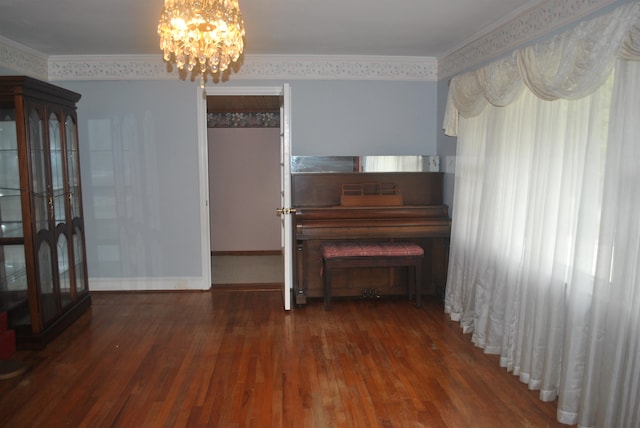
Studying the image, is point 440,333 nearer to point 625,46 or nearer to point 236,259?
point 625,46

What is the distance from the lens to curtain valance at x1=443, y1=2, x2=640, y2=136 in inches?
84.1

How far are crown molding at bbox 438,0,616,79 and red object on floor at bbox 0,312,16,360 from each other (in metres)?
4.15

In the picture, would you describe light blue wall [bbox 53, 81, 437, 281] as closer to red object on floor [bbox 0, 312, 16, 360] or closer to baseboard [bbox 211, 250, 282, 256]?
red object on floor [bbox 0, 312, 16, 360]

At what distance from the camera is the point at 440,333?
3.79 m

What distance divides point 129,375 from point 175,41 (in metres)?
2.17

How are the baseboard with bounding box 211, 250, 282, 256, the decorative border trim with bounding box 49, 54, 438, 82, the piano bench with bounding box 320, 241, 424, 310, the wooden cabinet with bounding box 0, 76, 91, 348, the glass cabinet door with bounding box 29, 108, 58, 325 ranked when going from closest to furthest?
the wooden cabinet with bounding box 0, 76, 91, 348 < the glass cabinet door with bounding box 29, 108, 58, 325 < the piano bench with bounding box 320, 241, 424, 310 < the decorative border trim with bounding box 49, 54, 438, 82 < the baseboard with bounding box 211, 250, 282, 256

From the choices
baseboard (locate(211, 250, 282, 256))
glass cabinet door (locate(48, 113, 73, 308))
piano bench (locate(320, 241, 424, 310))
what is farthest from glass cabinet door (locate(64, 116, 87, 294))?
baseboard (locate(211, 250, 282, 256))

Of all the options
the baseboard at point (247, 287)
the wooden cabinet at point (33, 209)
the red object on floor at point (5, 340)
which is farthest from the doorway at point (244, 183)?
the red object on floor at point (5, 340)

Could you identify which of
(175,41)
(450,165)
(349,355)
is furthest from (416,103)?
(175,41)

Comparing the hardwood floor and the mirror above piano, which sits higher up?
the mirror above piano

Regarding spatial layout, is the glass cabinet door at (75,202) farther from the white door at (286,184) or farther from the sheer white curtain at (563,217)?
the sheer white curtain at (563,217)

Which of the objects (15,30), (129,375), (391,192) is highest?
(15,30)

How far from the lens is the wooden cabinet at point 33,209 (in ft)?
11.4

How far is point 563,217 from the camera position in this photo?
8.80 ft
